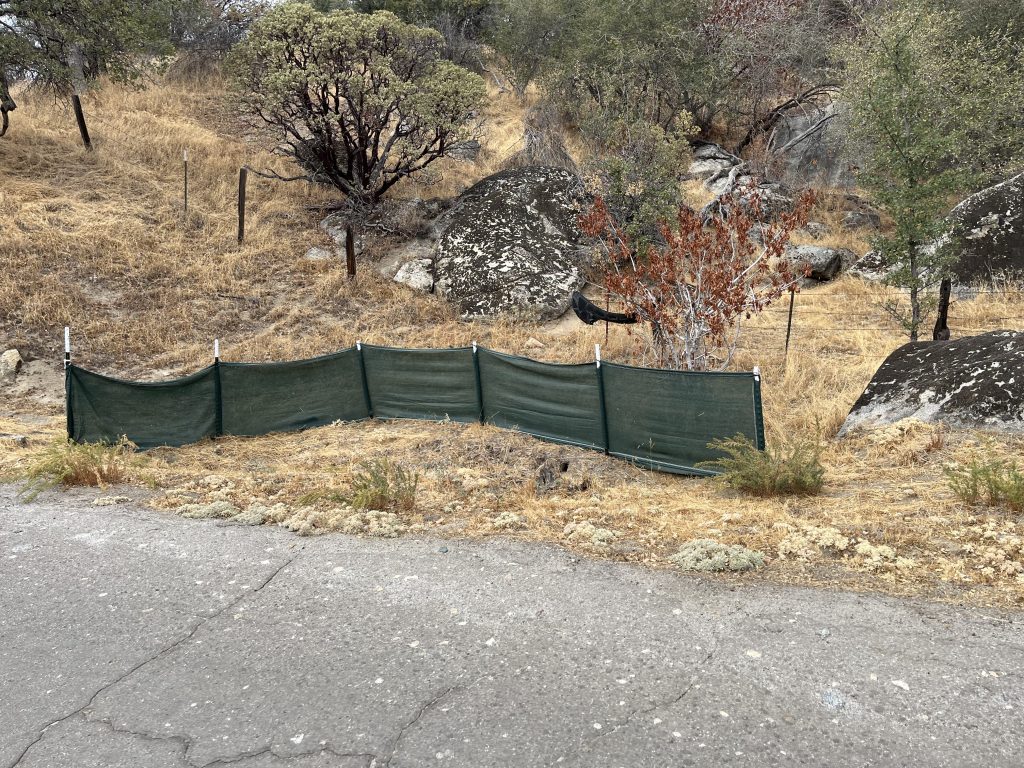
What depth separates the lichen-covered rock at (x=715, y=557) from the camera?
5727mm

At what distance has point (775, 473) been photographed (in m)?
7.59

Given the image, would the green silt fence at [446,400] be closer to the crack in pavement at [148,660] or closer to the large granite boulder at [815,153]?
the crack in pavement at [148,660]

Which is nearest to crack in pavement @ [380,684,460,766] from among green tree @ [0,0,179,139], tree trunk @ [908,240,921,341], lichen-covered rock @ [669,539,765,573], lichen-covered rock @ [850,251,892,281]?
lichen-covered rock @ [669,539,765,573]

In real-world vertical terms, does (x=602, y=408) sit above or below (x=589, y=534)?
above

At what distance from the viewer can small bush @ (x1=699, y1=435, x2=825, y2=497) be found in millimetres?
7539

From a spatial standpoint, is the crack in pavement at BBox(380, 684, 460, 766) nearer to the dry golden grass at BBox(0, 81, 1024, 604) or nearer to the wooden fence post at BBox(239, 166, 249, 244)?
the dry golden grass at BBox(0, 81, 1024, 604)

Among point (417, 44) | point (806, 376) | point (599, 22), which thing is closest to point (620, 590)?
point (806, 376)

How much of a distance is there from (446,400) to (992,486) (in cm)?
757

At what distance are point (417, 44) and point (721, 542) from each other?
18040 millimetres

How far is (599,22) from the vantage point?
82.6 feet

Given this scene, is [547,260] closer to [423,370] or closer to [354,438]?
[423,370]

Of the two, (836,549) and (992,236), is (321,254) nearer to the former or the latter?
(992,236)

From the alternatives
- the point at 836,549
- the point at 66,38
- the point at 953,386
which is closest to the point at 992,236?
the point at 953,386

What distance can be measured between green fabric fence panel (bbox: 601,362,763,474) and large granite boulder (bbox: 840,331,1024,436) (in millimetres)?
2105
